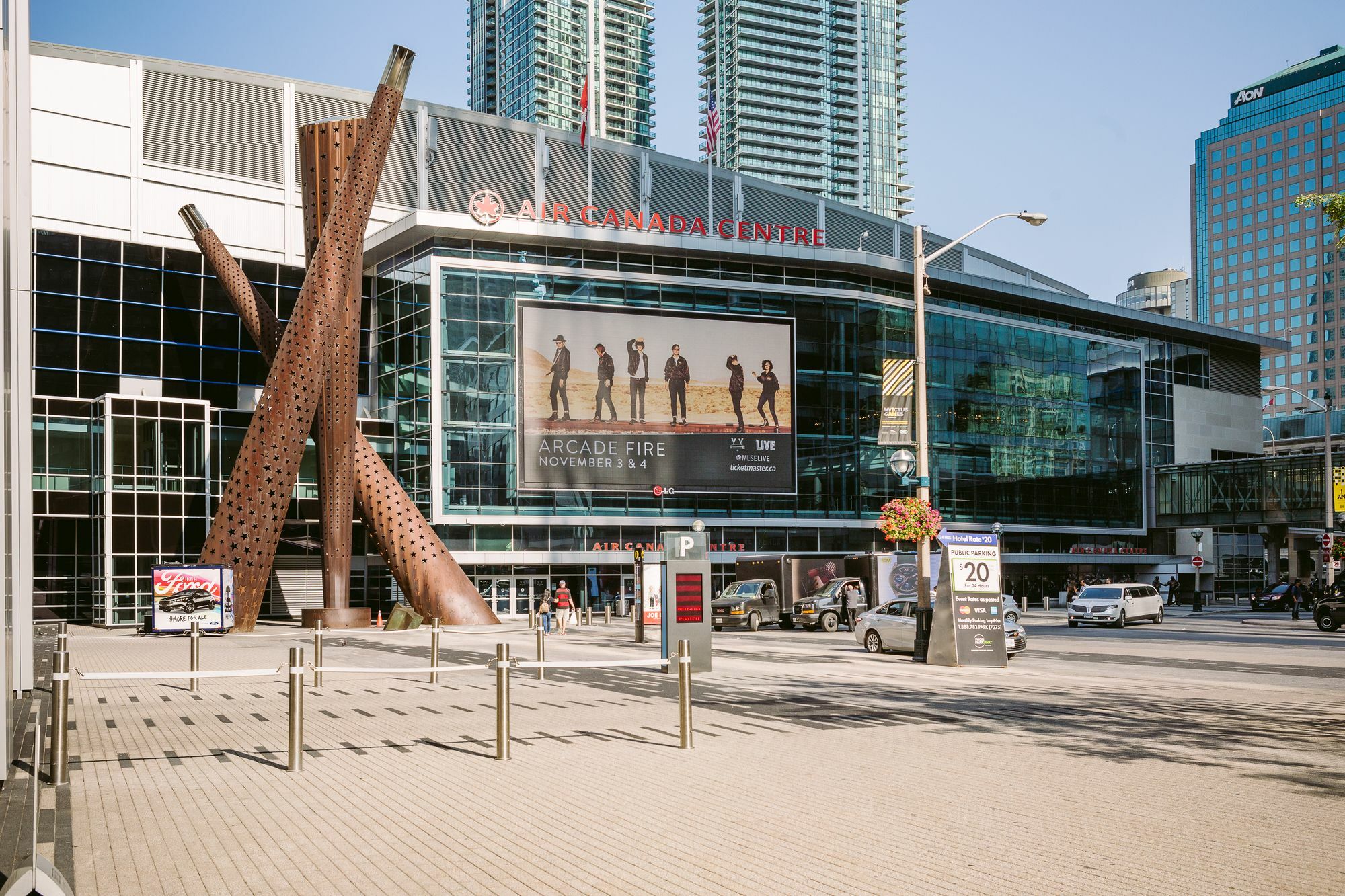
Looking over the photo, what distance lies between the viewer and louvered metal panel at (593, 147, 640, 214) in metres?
74.8

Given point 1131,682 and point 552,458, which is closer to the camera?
point 1131,682

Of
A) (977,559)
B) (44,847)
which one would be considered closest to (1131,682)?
(977,559)

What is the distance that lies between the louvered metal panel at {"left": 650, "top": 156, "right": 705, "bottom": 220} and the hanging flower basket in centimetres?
4971

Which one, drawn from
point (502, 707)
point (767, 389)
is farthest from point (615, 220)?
point (502, 707)

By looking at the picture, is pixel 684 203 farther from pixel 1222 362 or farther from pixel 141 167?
pixel 1222 362

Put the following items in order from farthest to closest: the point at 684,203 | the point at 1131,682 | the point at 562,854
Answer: the point at 684,203 → the point at 1131,682 → the point at 562,854

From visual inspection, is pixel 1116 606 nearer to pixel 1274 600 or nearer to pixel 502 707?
pixel 1274 600

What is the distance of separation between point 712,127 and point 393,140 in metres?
17.6

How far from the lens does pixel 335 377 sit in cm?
4272

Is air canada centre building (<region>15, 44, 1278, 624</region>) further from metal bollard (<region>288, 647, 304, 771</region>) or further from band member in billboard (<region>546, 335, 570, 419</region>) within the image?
metal bollard (<region>288, 647, 304, 771</region>)

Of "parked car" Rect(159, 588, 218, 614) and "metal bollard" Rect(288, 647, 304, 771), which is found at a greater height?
"metal bollard" Rect(288, 647, 304, 771)

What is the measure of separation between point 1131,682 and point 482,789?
44.6 ft

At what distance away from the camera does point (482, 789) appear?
10281 millimetres


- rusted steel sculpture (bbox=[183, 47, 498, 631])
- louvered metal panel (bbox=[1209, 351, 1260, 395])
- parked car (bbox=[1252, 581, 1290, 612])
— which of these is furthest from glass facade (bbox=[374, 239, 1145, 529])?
parked car (bbox=[1252, 581, 1290, 612])
